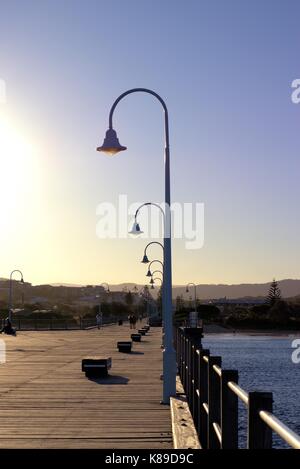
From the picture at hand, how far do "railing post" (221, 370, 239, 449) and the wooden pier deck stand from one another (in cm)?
314

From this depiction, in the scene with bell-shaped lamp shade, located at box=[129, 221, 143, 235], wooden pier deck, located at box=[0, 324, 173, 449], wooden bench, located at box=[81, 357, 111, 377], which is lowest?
wooden pier deck, located at box=[0, 324, 173, 449]

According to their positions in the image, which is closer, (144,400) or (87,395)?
(144,400)

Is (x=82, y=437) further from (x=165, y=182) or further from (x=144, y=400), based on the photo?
(x=165, y=182)

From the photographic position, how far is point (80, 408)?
13828mm

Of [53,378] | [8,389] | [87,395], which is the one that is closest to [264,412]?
[87,395]

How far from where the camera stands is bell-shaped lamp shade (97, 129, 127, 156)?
49.7ft

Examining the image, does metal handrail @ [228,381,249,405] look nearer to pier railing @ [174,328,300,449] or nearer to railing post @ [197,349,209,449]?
pier railing @ [174,328,300,449]

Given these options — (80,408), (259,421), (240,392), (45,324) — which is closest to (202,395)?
(80,408)

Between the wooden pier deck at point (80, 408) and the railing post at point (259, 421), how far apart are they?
507cm

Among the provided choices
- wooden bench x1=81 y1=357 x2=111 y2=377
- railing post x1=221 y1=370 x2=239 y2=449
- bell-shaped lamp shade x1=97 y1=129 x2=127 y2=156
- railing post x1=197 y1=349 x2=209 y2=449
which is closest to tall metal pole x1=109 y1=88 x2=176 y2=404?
bell-shaped lamp shade x1=97 y1=129 x2=127 y2=156

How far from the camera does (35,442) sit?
33.1ft
